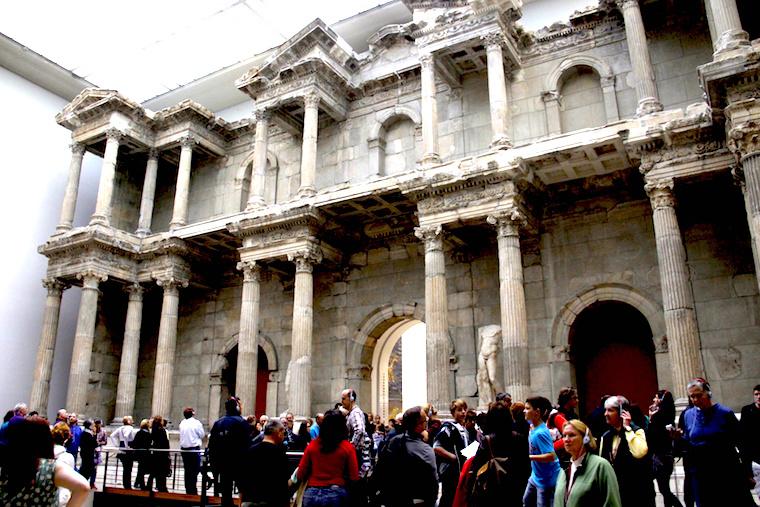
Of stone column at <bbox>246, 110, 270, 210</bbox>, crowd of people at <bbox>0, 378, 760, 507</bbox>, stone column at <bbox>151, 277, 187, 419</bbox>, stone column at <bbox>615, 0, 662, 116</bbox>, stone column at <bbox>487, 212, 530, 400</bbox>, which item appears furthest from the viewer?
stone column at <bbox>151, 277, 187, 419</bbox>

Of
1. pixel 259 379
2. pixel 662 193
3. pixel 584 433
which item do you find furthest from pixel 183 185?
pixel 584 433

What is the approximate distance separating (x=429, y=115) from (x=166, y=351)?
10612mm

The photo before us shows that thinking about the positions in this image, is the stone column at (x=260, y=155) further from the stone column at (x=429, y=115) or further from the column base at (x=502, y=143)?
the column base at (x=502, y=143)

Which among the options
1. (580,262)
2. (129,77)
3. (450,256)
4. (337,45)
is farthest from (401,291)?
(129,77)

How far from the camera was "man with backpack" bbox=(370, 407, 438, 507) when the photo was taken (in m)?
5.22

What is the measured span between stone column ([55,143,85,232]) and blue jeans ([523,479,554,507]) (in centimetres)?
1927

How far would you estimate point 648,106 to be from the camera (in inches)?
540

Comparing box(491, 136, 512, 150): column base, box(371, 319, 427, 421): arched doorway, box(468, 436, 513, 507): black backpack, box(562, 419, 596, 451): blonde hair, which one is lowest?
box(468, 436, 513, 507): black backpack

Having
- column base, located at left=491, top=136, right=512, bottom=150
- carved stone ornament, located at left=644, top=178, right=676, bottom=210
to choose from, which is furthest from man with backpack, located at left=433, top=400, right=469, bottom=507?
column base, located at left=491, top=136, right=512, bottom=150

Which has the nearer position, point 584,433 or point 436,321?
point 584,433

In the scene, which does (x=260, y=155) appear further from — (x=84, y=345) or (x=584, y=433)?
(x=584, y=433)

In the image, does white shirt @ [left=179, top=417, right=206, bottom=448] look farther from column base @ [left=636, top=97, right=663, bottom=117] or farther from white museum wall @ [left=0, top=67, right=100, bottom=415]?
white museum wall @ [left=0, top=67, right=100, bottom=415]

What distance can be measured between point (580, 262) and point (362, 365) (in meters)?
6.72

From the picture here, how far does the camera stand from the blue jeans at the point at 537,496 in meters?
5.30
